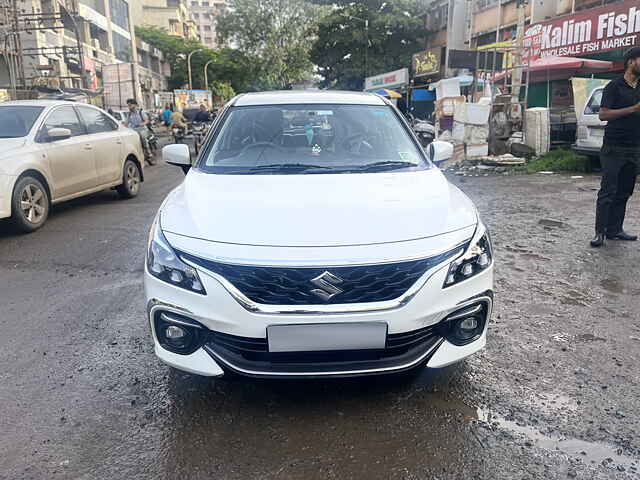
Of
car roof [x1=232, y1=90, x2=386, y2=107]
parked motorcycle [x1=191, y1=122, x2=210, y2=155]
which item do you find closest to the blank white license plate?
car roof [x1=232, y1=90, x2=386, y2=107]

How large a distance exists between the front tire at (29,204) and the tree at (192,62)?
60.4 metres

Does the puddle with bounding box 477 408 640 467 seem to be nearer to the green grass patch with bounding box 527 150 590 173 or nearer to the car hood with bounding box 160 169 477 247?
the car hood with bounding box 160 169 477 247

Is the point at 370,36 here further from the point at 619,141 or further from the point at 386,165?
the point at 386,165

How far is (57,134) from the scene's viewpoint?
6.95 m

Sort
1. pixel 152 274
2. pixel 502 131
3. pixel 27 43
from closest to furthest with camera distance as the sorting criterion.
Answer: pixel 152 274 → pixel 502 131 → pixel 27 43

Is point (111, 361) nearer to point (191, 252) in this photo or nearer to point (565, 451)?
point (191, 252)

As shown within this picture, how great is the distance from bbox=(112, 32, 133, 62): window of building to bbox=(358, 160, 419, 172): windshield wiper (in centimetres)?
4732

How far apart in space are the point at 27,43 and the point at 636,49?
2999 centimetres

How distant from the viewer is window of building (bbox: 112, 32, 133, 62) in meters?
45.3

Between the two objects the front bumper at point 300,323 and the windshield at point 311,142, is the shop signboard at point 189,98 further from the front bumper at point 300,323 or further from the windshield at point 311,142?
the front bumper at point 300,323

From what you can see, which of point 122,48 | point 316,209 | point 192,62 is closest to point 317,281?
point 316,209

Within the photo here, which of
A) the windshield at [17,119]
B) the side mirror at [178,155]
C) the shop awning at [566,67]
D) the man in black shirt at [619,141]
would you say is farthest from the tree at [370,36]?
the side mirror at [178,155]

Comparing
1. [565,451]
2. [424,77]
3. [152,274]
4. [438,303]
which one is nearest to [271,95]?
[152,274]

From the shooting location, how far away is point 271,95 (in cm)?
436
